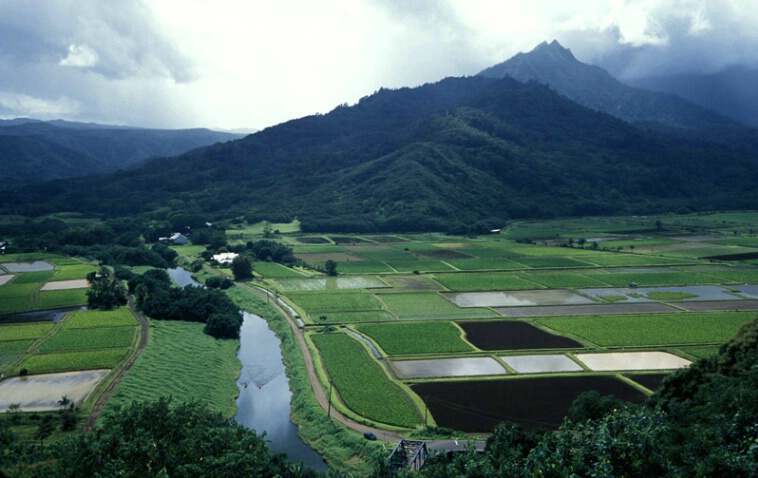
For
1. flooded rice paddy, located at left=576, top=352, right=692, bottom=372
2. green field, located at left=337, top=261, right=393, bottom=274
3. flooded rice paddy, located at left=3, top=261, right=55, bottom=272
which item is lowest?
flooded rice paddy, located at left=576, top=352, right=692, bottom=372

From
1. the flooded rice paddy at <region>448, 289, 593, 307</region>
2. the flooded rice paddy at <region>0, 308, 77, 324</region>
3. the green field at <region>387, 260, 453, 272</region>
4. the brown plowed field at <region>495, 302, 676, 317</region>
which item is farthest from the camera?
the green field at <region>387, 260, 453, 272</region>

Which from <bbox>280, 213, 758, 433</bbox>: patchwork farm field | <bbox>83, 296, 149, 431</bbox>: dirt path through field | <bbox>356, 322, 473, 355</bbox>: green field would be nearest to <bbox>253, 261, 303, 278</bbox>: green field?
<bbox>280, 213, 758, 433</bbox>: patchwork farm field

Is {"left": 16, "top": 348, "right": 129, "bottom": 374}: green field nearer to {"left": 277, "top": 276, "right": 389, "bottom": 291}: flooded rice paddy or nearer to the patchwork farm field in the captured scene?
the patchwork farm field

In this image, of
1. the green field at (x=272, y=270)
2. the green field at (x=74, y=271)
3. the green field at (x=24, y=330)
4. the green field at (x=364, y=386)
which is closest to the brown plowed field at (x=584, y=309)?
the green field at (x=364, y=386)

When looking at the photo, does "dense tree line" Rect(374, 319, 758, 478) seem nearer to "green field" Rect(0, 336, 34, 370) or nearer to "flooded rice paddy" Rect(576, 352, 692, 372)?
"flooded rice paddy" Rect(576, 352, 692, 372)

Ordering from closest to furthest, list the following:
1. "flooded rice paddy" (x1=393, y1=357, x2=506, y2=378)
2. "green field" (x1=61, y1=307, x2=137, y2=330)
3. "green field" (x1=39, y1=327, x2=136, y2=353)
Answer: "flooded rice paddy" (x1=393, y1=357, x2=506, y2=378) < "green field" (x1=39, y1=327, x2=136, y2=353) < "green field" (x1=61, y1=307, x2=137, y2=330)

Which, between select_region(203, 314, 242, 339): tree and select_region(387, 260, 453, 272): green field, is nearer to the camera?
select_region(203, 314, 242, 339): tree

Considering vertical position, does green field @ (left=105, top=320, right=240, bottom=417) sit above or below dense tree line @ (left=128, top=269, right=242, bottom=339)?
below

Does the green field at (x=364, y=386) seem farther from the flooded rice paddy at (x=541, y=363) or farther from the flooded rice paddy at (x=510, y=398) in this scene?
the flooded rice paddy at (x=541, y=363)
